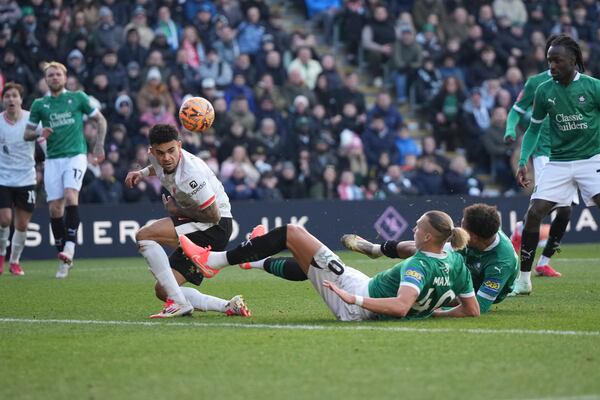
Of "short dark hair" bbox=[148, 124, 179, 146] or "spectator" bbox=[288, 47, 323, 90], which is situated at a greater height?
"spectator" bbox=[288, 47, 323, 90]

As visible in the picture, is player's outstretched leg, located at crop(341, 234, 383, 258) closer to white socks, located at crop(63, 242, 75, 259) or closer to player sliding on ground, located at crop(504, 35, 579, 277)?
player sliding on ground, located at crop(504, 35, 579, 277)

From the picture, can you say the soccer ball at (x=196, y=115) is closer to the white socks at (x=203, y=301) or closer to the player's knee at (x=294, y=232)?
the white socks at (x=203, y=301)

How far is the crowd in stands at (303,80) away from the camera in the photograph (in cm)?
2188

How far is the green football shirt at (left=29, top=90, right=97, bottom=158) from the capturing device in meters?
15.9

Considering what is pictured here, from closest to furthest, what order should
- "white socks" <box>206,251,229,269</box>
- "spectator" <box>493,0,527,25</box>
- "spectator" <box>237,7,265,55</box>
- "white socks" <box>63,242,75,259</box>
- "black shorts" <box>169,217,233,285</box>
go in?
"white socks" <box>206,251,229,269</box> → "black shorts" <box>169,217,233,285</box> → "white socks" <box>63,242,75,259</box> → "spectator" <box>237,7,265,55</box> → "spectator" <box>493,0,527,25</box>

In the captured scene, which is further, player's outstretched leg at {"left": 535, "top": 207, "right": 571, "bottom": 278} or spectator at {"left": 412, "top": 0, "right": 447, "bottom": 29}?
spectator at {"left": 412, "top": 0, "right": 447, "bottom": 29}

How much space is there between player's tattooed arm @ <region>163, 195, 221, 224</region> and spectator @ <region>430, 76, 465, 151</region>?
15.9m

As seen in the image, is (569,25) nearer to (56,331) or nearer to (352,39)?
(352,39)

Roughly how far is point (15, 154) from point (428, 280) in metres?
9.41

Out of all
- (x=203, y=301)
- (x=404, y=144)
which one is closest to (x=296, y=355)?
(x=203, y=301)

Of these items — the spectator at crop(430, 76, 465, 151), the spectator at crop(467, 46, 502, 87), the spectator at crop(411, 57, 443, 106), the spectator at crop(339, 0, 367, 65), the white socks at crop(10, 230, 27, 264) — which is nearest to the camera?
the white socks at crop(10, 230, 27, 264)

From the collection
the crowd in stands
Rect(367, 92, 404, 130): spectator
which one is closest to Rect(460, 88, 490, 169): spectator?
the crowd in stands

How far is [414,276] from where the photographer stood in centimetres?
884

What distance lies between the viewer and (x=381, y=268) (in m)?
16.6
